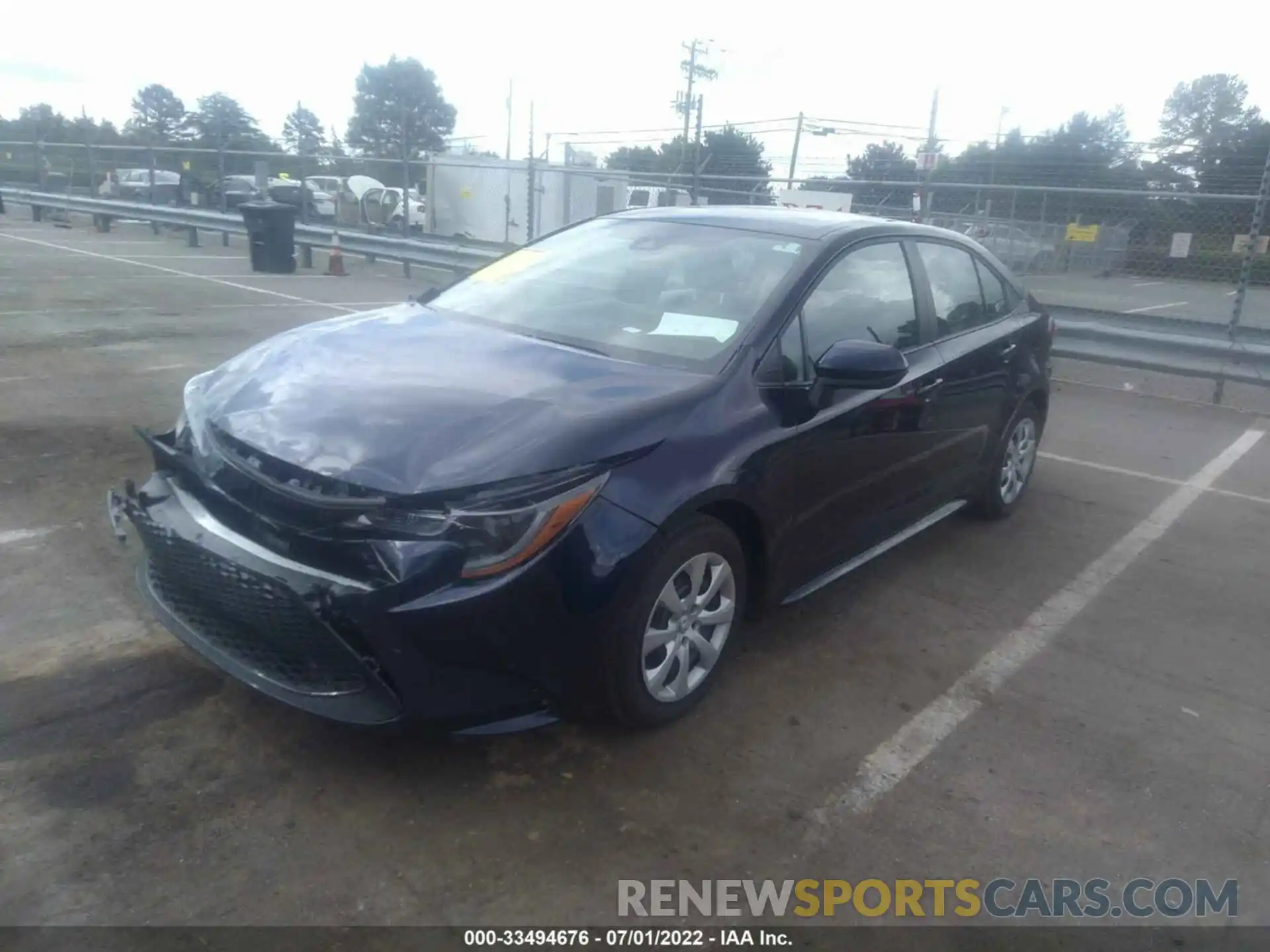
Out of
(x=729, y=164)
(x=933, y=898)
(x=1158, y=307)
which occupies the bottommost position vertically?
(x=933, y=898)

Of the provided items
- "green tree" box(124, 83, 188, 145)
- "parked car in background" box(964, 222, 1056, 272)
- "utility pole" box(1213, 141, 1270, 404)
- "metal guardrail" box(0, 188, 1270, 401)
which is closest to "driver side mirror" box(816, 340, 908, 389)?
"metal guardrail" box(0, 188, 1270, 401)

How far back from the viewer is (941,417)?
Result: 457 cm

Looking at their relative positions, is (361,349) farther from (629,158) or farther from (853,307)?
(629,158)

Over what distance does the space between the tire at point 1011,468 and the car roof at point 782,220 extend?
1262 millimetres

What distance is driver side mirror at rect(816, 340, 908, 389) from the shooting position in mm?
3541

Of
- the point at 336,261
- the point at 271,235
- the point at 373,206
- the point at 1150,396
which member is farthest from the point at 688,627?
the point at 373,206

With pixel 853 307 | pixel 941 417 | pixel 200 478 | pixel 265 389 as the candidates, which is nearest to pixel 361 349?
pixel 265 389

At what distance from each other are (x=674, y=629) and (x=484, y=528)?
80 centimetres

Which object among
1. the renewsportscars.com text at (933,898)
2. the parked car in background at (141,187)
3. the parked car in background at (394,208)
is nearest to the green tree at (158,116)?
the parked car in background at (141,187)

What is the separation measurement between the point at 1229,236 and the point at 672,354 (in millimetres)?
14778

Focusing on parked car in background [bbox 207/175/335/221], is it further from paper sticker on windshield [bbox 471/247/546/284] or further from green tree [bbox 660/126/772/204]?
paper sticker on windshield [bbox 471/247/546/284]

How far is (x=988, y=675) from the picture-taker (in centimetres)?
388

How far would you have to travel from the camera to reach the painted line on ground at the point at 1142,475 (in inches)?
248

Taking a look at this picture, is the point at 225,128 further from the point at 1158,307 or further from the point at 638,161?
the point at 1158,307
